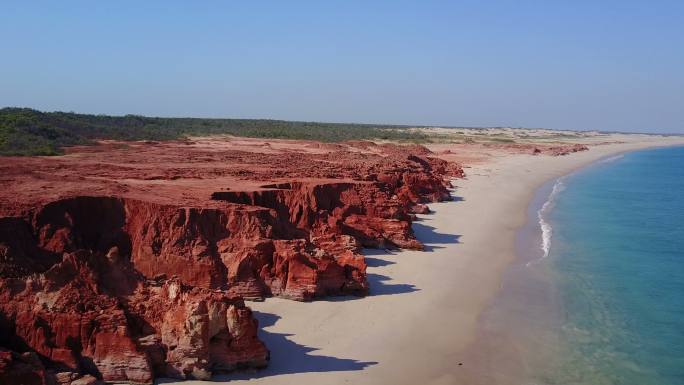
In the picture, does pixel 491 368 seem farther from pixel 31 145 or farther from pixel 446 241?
pixel 31 145

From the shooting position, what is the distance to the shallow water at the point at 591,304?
16.0m

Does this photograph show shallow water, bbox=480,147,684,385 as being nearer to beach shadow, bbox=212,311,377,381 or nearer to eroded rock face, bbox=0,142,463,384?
beach shadow, bbox=212,311,377,381

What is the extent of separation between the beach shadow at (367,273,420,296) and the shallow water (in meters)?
2.94

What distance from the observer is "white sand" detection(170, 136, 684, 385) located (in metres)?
15.0

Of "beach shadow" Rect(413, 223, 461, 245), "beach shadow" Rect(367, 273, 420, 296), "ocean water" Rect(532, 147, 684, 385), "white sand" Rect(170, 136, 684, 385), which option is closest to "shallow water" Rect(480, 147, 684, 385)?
"ocean water" Rect(532, 147, 684, 385)

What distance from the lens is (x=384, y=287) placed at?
70.4ft

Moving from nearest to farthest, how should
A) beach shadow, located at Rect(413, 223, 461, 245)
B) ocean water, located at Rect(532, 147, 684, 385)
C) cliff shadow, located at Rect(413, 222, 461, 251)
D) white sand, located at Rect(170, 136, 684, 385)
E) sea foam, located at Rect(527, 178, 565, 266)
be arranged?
white sand, located at Rect(170, 136, 684, 385), ocean water, located at Rect(532, 147, 684, 385), cliff shadow, located at Rect(413, 222, 461, 251), beach shadow, located at Rect(413, 223, 461, 245), sea foam, located at Rect(527, 178, 565, 266)

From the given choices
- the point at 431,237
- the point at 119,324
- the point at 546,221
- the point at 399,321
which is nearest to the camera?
the point at 119,324

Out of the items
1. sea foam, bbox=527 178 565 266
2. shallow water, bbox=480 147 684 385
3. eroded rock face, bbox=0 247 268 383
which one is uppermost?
eroded rock face, bbox=0 247 268 383

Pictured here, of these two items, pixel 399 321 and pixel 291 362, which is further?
pixel 399 321

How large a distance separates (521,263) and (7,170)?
21.8 m

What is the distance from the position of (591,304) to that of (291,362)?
37.3 feet

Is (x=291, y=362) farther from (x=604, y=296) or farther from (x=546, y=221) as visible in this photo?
(x=546, y=221)

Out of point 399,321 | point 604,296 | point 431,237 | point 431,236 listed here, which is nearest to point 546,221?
point 431,236
